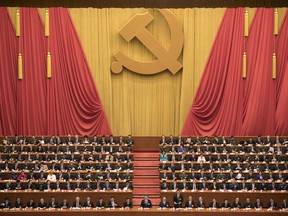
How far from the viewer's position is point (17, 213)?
59.8ft

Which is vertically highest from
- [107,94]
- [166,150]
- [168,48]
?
[168,48]

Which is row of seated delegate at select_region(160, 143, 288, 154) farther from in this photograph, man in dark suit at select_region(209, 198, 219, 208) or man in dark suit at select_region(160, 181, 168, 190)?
man in dark suit at select_region(209, 198, 219, 208)

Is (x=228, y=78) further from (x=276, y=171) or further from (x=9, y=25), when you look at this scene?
(x=9, y=25)

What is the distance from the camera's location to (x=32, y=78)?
22.2 metres

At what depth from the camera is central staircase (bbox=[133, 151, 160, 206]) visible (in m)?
19.8

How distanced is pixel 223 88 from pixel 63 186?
6202mm

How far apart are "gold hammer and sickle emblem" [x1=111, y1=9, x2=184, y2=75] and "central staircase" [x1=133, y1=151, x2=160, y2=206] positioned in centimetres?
269

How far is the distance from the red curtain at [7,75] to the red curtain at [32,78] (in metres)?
0.22

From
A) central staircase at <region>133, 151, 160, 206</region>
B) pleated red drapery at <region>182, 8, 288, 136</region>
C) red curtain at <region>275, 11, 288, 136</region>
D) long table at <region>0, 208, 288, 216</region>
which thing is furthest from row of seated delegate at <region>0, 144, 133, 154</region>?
red curtain at <region>275, 11, 288, 136</region>

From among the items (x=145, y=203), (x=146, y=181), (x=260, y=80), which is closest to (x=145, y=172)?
(x=146, y=181)

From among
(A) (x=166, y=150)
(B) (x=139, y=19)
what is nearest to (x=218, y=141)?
(A) (x=166, y=150)

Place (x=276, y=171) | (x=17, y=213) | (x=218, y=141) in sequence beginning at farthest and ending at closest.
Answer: (x=218, y=141)
(x=276, y=171)
(x=17, y=213)

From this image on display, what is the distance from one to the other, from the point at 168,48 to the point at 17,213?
7367 millimetres

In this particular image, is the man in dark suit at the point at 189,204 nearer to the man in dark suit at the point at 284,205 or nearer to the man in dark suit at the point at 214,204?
the man in dark suit at the point at 214,204
